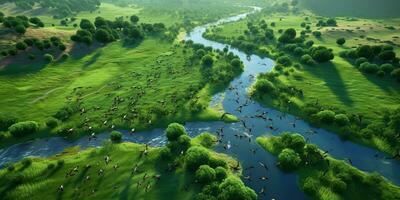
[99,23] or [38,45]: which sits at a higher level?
[99,23]

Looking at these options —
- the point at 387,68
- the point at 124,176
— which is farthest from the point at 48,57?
the point at 387,68

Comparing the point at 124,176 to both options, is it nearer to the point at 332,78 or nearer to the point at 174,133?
the point at 174,133

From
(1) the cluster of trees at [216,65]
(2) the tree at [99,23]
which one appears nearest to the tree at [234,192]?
(1) the cluster of trees at [216,65]

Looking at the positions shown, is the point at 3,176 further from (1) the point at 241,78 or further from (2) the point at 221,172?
(1) the point at 241,78

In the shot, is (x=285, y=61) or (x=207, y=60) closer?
(x=207, y=60)

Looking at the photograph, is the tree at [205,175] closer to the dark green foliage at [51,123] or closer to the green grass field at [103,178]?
the green grass field at [103,178]

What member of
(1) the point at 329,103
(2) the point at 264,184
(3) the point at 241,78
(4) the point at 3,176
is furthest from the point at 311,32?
(4) the point at 3,176

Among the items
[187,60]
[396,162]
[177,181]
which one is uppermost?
[187,60]
